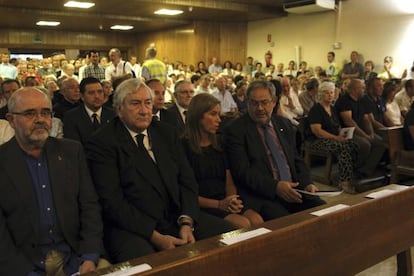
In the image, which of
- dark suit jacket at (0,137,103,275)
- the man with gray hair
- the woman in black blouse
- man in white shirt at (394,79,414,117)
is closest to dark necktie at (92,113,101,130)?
the woman in black blouse

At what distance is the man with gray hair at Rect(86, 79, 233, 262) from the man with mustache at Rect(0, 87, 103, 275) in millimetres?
150

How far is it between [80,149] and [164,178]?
1.46ft

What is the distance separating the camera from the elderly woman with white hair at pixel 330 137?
4660mm

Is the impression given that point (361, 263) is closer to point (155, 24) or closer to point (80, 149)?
point (80, 149)

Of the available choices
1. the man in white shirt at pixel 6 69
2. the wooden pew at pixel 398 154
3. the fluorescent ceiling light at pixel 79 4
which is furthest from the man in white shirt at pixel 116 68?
the wooden pew at pixel 398 154

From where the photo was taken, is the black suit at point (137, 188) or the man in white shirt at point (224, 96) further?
the man in white shirt at point (224, 96)

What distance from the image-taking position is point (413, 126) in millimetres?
4121

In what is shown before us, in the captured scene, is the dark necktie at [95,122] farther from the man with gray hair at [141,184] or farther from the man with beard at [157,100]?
the man with gray hair at [141,184]

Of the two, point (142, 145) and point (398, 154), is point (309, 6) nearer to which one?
point (398, 154)

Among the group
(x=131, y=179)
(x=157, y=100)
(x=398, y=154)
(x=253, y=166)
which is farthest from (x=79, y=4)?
(x=131, y=179)

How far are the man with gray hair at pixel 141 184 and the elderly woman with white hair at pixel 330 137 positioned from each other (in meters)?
2.78

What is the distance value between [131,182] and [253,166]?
889 mm

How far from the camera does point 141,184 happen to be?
2074mm

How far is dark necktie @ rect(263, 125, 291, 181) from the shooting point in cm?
269
